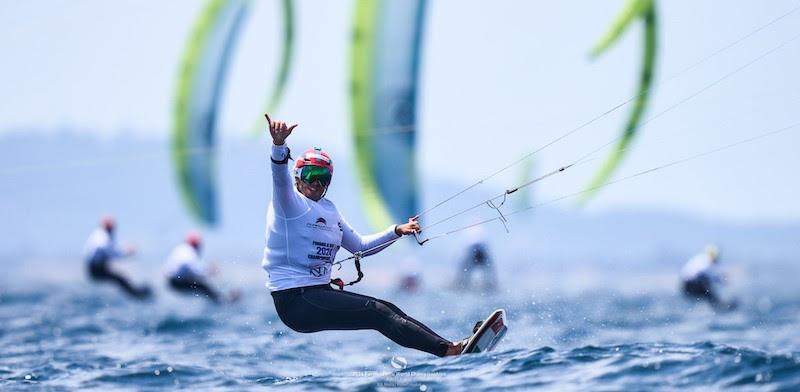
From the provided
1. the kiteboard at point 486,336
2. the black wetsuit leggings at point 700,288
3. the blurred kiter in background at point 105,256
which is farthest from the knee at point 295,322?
the black wetsuit leggings at point 700,288

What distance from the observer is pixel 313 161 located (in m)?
7.08

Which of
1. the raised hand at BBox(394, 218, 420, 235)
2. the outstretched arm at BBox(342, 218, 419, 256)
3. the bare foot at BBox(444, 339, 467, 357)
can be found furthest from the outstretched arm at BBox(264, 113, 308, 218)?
the bare foot at BBox(444, 339, 467, 357)

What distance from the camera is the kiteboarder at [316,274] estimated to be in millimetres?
7027

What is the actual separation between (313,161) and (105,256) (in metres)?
12.6

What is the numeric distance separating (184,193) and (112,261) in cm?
1947

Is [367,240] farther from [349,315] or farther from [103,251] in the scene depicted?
[103,251]

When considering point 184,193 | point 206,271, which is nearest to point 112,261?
point 206,271

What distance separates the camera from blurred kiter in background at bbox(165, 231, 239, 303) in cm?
1759

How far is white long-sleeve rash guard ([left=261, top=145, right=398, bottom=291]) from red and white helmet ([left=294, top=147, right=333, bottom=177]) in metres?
0.19

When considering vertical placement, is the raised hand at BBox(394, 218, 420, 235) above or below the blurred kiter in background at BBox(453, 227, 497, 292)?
below

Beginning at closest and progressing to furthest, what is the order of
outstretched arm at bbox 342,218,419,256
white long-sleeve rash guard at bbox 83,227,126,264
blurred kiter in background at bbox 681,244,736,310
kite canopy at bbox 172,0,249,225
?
outstretched arm at bbox 342,218,419,256 → blurred kiter in background at bbox 681,244,736,310 → white long-sleeve rash guard at bbox 83,227,126,264 → kite canopy at bbox 172,0,249,225

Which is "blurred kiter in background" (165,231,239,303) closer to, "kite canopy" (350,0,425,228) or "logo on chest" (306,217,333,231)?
"kite canopy" (350,0,425,228)

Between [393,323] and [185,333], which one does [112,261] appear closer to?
[185,333]

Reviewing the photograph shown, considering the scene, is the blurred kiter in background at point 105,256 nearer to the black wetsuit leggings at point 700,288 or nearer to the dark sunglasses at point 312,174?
the black wetsuit leggings at point 700,288
